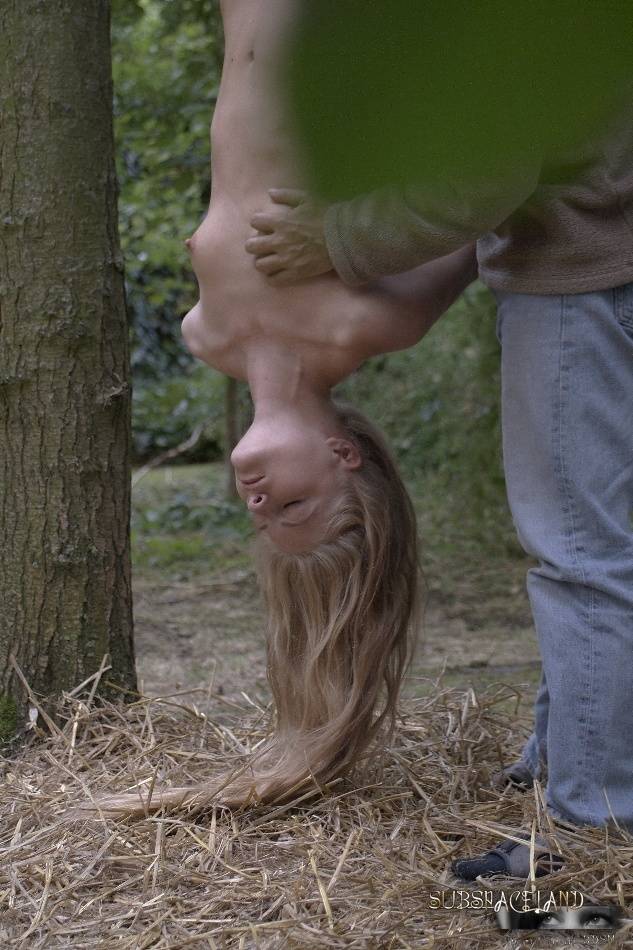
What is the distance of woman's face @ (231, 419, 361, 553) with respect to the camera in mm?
2057

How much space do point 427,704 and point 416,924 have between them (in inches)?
43.0

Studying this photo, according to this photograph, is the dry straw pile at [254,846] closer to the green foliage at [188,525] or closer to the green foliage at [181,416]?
the green foliage at [188,525]

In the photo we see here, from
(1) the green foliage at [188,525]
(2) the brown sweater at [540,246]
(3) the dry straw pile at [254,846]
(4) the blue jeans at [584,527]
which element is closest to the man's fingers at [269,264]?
(2) the brown sweater at [540,246]

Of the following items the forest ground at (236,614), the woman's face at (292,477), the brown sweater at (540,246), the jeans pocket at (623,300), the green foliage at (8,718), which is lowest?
the forest ground at (236,614)

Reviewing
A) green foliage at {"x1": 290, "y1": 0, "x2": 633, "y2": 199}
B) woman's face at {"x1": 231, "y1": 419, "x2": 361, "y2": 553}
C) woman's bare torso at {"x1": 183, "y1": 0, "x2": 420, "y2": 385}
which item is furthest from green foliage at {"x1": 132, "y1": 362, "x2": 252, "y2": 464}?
green foliage at {"x1": 290, "y1": 0, "x2": 633, "y2": 199}

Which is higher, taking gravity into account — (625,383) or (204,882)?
(625,383)

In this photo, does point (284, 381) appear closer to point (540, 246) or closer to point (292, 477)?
point (292, 477)

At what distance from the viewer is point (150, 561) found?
5582mm

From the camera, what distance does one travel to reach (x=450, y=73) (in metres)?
0.37

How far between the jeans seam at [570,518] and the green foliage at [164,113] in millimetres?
2640

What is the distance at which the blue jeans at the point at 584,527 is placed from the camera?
72.7 inches

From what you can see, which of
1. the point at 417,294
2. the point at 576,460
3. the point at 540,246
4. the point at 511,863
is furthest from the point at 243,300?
the point at 511,863

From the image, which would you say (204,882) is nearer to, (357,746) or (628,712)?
A: (357,746)

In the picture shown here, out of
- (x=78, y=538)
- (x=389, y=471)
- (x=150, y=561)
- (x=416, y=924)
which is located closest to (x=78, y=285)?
(x=78, y=538)
